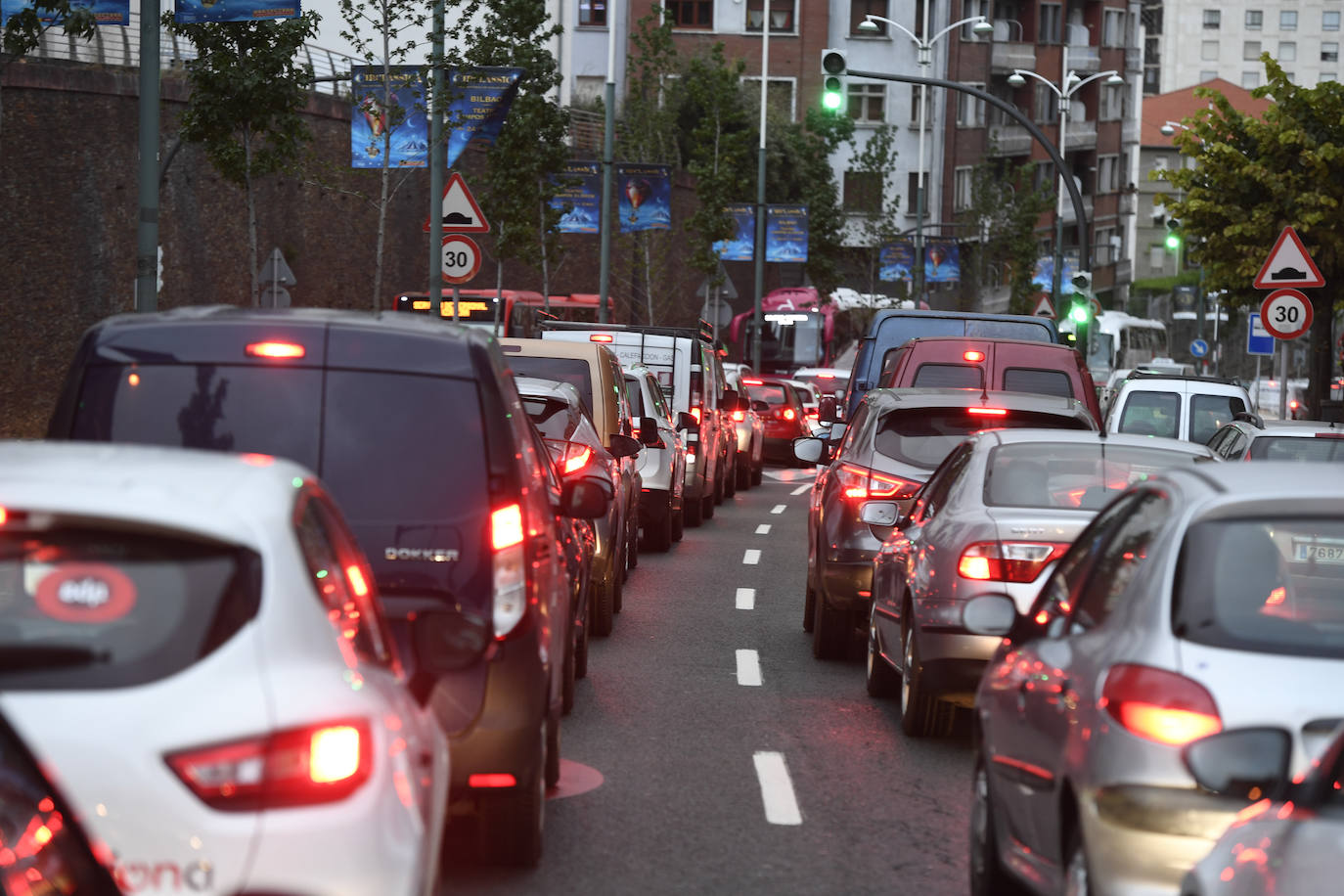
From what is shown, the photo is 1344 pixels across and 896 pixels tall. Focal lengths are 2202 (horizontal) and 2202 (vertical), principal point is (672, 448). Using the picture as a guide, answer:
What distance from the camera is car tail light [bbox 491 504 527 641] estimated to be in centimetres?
675

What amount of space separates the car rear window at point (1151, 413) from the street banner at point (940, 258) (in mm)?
42191

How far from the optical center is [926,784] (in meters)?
8.95

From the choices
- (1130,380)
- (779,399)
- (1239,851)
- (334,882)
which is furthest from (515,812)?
(779,399)

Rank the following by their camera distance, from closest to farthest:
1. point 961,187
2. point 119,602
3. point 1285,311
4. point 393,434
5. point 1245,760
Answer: point 119,602
point 1245,760
point 393,434
point 1285,311
point 961,187

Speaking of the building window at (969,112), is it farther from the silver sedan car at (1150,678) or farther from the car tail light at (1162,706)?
the car tail light at (1162,706)

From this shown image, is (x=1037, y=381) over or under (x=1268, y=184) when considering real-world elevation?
under

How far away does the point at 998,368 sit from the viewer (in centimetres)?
1750

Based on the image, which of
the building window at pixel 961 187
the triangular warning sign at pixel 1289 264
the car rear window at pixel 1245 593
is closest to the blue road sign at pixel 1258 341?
A: the triangular warning sign at pixel 1289 264

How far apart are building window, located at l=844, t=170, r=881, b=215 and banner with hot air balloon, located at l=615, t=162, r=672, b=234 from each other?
111 ft

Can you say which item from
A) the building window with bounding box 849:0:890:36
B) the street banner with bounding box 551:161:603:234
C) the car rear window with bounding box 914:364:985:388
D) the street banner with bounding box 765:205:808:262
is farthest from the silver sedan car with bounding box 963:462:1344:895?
the building window with bounding box 849:0:890:36

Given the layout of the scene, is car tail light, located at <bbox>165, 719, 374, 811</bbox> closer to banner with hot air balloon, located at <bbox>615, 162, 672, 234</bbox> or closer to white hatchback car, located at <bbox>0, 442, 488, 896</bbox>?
white hatchback car, located at <bbox>0, 442, 488, 896</bbox>

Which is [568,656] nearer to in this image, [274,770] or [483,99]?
[274,770]

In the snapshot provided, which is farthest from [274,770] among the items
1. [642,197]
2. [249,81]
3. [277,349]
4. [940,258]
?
[940,258]

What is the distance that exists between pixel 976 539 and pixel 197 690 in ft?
19.5
